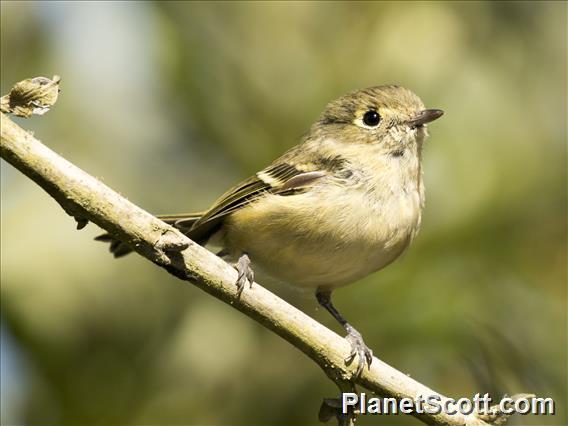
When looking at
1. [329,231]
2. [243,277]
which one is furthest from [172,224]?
[243,277]

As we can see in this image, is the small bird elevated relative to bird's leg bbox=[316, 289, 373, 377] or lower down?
elevated

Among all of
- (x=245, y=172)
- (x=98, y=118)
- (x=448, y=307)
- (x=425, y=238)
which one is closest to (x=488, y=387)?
(x=448, y=307)

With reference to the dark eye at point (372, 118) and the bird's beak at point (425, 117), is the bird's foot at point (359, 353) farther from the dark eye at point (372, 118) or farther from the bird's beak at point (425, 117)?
the dark eye at point (372, 118)

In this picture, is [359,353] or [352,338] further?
[352,338]

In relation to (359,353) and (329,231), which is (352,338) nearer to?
(359,353)

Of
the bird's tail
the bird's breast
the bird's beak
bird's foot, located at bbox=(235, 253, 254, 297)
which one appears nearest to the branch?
bird's foot, located at bbox=(235, 253, 254, 297)

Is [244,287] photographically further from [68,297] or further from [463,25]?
[463,25]

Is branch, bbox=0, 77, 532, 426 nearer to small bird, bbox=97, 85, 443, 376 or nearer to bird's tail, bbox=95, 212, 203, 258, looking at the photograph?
small bird, bbox=97, 85, 443, 376
